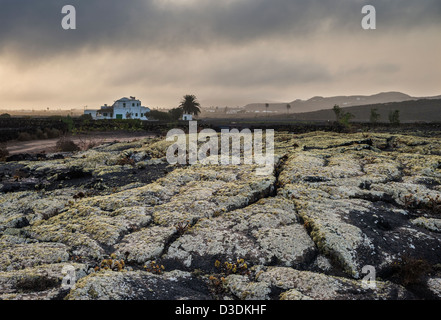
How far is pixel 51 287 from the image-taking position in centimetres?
494

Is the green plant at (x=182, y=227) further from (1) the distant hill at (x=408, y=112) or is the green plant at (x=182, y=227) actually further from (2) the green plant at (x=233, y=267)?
(1) the distant hill at (x=408, y=112)

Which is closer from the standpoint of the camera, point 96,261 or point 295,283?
point 295,283

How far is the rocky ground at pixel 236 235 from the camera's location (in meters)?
5.20

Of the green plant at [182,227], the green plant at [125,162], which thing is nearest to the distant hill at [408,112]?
the green plant at [125,162]

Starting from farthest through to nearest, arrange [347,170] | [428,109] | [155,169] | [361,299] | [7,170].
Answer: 1. [428,109]
2. [7,170]
3. [155,169]
4. [347,170]
5. [361,299]

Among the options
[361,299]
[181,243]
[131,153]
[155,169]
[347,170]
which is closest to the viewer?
[361,299]

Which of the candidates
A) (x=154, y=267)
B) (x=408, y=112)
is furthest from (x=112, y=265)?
(x=408, y=112)

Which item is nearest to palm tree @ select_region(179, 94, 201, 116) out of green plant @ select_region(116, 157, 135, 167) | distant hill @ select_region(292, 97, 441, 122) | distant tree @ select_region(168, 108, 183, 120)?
distant tree @ select_region(168, 108, 183, 120)

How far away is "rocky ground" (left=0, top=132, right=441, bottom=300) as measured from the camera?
5.20 m

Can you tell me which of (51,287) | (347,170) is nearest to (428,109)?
(347,170)

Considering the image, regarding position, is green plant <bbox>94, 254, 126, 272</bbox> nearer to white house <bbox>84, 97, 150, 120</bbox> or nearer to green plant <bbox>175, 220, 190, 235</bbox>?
green plant <bbox>175, 220, 190, 235</bbox>
